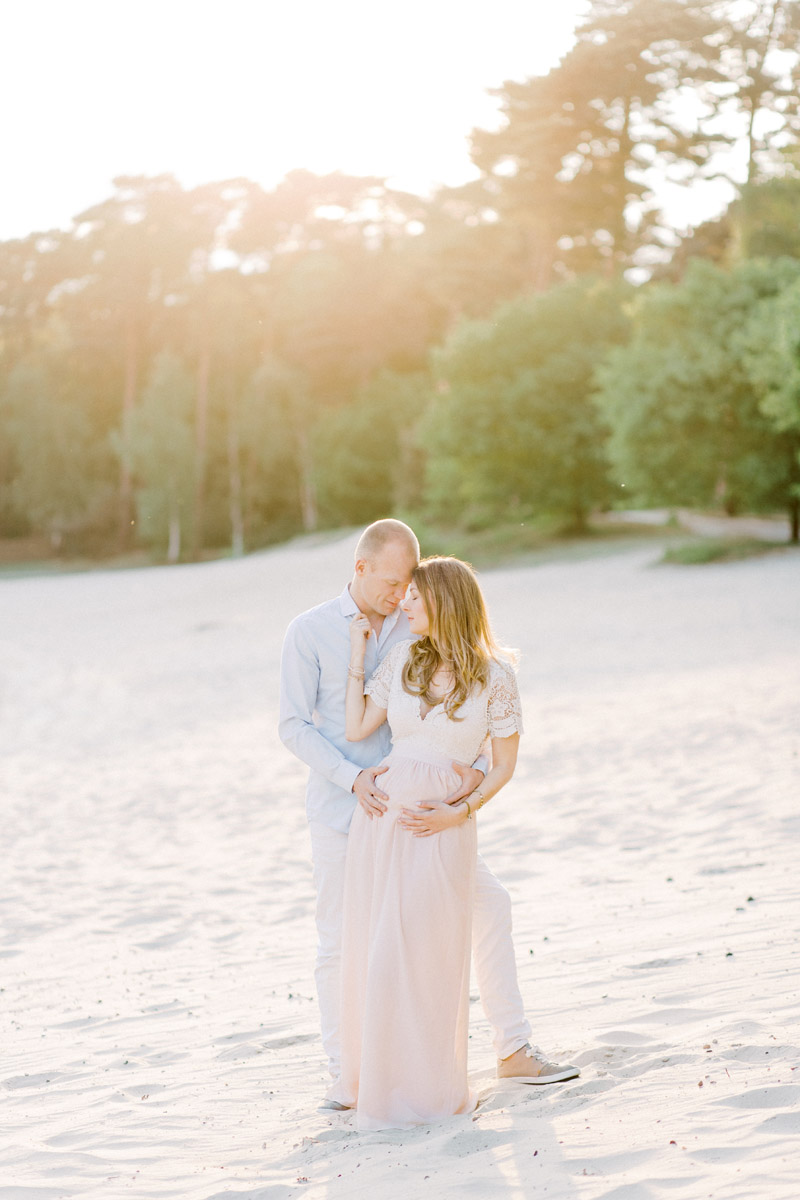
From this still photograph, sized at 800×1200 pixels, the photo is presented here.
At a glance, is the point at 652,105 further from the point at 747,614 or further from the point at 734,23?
→ the point at 747,614

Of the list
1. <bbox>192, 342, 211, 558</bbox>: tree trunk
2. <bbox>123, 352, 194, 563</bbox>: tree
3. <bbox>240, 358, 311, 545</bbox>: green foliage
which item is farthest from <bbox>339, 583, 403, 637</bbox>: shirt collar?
<bbox>240, 358, 311, 545</bbox>: green foliage

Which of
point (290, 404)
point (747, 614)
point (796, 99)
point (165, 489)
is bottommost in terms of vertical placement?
point (747, 614)

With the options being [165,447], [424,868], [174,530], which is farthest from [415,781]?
[174,530]

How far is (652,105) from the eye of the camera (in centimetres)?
3538

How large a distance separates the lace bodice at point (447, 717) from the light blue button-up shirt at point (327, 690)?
0.49 feet

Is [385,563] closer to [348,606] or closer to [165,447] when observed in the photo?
[348,606]

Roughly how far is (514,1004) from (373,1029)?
50cm

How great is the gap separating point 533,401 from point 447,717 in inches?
1137

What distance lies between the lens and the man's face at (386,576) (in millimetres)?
3787

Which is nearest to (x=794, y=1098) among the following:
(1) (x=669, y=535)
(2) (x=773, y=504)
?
(2) (x=773, y=504)

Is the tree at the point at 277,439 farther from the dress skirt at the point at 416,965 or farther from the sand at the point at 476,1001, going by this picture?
the dress skirt at the point at 416,965

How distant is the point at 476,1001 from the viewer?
16.6ft

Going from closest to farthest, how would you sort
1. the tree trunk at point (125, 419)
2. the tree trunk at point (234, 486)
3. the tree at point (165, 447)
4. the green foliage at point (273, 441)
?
the tree at point (165, 447)
the green foliage at point (273, 441)
the tree trunk at point (234, 486)
the tree trunk at point (125, 419)

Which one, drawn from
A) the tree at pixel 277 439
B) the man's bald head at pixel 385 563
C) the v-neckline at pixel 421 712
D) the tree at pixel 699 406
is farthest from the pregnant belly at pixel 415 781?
the tree at pixel 277 439
